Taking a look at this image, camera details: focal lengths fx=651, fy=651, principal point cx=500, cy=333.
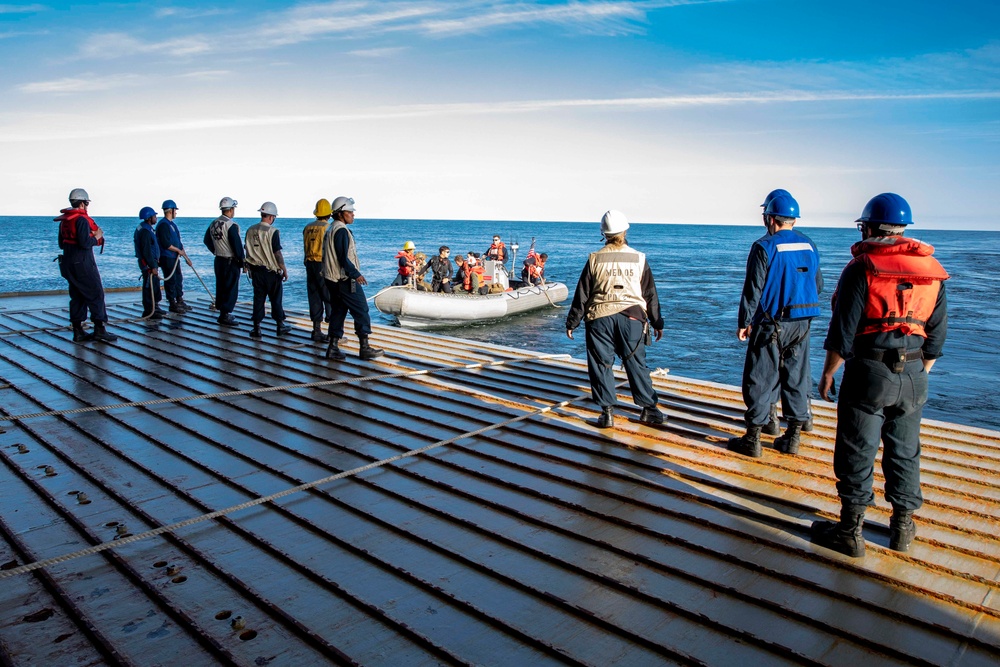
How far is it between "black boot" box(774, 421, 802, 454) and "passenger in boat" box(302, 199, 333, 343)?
4.71m

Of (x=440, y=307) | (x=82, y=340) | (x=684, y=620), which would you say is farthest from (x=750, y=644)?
(x=440, y=307)

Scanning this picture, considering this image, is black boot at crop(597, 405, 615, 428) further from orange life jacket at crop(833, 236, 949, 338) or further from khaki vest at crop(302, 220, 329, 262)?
khaki vest at crop(302, 220, 329, 262)

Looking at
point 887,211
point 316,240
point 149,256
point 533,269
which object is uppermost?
point 887,211

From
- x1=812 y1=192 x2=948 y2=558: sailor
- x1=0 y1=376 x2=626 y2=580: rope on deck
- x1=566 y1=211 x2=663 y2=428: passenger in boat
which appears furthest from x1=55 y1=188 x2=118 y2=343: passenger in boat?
x1=812 y1=192 x2=948 y2=558: sailor

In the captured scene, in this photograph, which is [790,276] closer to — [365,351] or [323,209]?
[365,351]

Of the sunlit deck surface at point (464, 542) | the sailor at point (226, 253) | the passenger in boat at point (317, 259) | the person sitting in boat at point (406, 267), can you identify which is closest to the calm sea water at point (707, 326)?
the person sitting in boat at point (406, 267)

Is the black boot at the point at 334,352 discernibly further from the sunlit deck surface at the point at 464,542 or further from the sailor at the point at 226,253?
the sailor at the point at 226,253

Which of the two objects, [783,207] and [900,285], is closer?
[900,285]

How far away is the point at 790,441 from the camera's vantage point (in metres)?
4.11

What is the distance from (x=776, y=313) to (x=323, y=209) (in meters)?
4.96

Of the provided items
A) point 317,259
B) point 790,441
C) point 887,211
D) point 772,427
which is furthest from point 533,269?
point 887,211

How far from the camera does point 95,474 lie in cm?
364

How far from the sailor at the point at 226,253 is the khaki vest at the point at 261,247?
34cm

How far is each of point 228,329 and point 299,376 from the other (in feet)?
10.3
